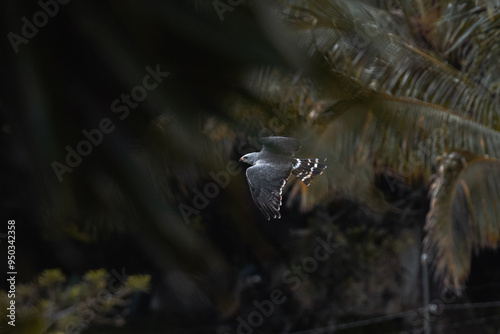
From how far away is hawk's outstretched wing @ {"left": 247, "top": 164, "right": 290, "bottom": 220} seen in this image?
57 centimetres

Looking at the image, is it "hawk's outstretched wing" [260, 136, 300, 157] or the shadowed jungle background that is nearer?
"hawk's outstretched wing" [260, 136, 300, 157]

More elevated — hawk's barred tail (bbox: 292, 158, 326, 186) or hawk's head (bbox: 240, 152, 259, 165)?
hawk's head (bbox: 240, 152, 259, 165)

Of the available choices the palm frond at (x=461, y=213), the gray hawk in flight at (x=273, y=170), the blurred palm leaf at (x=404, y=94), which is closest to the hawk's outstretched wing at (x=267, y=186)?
the gray hawk in flight at (x=273, y=170)

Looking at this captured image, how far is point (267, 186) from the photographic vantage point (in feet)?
1.94

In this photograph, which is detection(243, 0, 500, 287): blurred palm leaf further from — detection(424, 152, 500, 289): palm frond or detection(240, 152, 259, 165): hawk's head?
detection(240, 152, 259, 165): hawk's head

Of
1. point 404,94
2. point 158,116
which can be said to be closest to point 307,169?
point 158,116

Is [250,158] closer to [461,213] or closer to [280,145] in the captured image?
[280,145]

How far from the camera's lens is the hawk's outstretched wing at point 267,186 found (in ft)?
1.87

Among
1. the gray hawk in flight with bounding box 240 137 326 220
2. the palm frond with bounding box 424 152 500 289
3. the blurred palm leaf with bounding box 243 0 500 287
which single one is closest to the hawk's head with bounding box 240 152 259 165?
the gray hawk in flight with bounding box 240 137 326 220

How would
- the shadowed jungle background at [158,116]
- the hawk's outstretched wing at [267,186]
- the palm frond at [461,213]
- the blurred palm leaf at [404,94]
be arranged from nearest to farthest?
the hawk's outstretched wing at [267,186], the shadowed jungle background at [158,116], the blurred palm leaf at [404,94], the palm frond at [461,213]

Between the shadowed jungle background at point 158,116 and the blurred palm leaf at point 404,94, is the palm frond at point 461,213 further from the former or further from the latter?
the shadowed jungle background at point 158,116

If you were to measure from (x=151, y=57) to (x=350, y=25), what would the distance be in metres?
0.27

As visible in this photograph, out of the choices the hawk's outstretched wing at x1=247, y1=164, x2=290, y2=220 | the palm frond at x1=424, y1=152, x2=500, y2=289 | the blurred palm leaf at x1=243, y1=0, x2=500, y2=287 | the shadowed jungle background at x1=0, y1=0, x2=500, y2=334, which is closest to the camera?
the hawk's outstretched wing at x1=247, y1=164, x2=290, y2=220

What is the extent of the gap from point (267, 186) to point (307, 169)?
0.15ft
